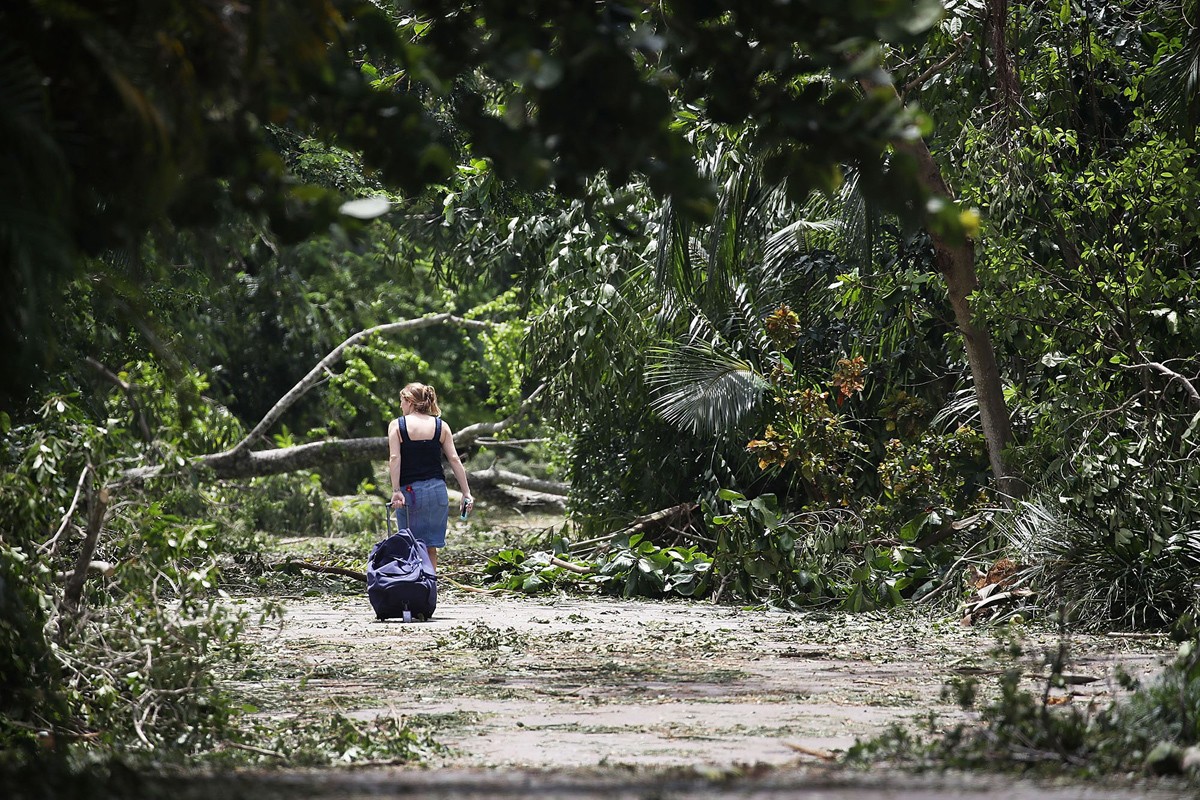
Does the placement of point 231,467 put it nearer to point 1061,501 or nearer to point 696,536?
point 696,536

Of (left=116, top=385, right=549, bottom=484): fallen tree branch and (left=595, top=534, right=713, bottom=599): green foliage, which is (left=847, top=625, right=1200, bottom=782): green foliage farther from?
(left=116, top=385, right=549, bottom=484): fallen tree branch

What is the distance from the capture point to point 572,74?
140 inches

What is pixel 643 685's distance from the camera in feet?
20.4

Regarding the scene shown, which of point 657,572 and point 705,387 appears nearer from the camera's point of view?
point 657,572

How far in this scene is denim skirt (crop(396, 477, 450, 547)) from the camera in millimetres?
10141

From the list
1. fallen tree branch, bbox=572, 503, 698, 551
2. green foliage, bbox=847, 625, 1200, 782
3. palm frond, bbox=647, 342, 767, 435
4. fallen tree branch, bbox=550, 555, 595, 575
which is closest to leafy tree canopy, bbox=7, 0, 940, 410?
green foliage, bbox=847, 625, 1200, 782

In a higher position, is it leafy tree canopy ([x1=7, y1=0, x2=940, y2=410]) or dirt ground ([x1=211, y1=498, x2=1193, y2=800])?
leafy tree canopy ([x1=7, y1=0, x2=940, y2=410])

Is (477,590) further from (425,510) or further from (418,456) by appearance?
(418,456)

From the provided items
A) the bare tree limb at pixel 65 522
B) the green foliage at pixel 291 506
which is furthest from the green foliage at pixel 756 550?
the green foliage at pixel 291 506

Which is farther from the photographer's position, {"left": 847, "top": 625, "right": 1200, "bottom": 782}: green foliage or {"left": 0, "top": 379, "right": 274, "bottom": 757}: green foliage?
{"left": 0, "top": 379, "right": 274, "bottom": 757}: green foliage

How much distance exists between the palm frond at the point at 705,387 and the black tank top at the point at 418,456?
2.15m

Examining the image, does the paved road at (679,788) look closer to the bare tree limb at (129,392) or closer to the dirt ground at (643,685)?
the dirt ground at (643,685)

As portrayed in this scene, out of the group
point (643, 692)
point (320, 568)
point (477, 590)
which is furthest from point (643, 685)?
point (320, 568)

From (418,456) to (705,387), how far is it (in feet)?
8.50
